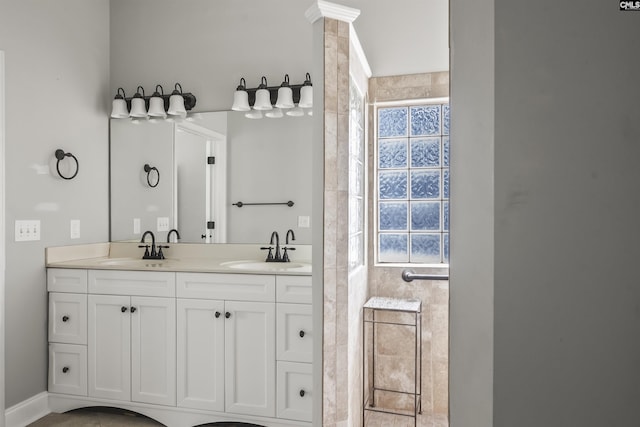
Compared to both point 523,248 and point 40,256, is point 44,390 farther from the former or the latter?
point 523,248

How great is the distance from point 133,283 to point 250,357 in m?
0.85

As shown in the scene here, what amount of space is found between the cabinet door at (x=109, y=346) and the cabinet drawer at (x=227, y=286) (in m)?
0.41

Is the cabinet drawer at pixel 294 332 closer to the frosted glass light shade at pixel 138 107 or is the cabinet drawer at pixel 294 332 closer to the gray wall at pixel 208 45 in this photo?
the gray wall at pixel 208 45

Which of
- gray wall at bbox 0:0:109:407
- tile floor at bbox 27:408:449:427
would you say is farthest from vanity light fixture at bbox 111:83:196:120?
tile floor at bbox 27:408:449:427

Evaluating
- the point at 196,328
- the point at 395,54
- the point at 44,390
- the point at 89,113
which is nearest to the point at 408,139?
the point at 395,54

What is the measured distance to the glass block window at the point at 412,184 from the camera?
108 inches

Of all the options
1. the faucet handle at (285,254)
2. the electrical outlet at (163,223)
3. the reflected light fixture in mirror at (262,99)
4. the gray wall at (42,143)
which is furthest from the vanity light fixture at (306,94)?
the gray wall at (42,143)

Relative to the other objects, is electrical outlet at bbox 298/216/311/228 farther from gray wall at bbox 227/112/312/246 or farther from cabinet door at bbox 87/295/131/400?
cabinet door at bbox 87/295/131/400

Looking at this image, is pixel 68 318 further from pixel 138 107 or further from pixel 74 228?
pixel 138 107

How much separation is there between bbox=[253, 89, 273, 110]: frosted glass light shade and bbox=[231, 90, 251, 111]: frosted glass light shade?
8 centimetres

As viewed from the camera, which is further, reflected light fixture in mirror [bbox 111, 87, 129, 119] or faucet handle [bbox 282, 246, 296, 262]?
reflected light fixture in mirror [bbox 111, 87, 129, 119]

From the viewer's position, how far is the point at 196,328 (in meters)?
2.33

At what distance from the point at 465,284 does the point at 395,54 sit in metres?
2.70

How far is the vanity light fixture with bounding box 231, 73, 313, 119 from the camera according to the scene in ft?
8.93
